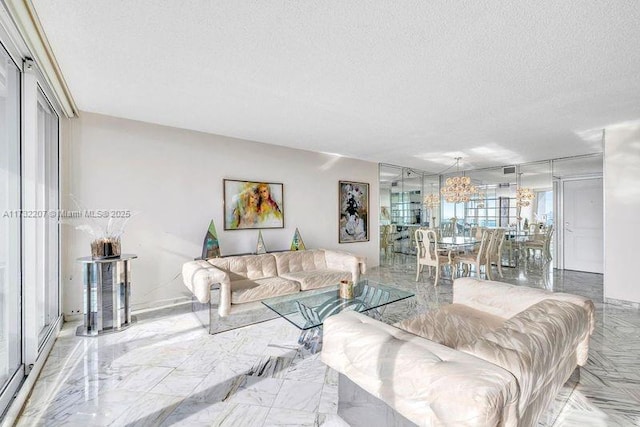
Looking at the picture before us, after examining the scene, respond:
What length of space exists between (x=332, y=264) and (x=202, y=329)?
202cm

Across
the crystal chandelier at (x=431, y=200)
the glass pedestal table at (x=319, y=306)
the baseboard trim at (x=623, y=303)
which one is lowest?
the baseboard trim at (x=623, y=303)

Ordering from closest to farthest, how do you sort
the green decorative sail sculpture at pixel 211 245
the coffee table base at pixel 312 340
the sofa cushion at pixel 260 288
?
the coffee table base at pixel 312 340
the sofa cushion at pixel 260 288
the green decorative sail sculpture at pixel 211 245

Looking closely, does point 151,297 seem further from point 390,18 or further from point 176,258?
point 390,18

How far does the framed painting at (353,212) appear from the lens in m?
5.69

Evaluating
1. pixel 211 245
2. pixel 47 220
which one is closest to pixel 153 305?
pixel 211 245

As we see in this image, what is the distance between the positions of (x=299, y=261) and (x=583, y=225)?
6118mm

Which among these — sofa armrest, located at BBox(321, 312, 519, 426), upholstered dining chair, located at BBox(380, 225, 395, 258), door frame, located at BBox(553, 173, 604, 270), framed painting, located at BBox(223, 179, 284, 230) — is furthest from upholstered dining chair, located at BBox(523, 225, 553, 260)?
sofa armrest, located at BBox(321, 312, 519, 426)

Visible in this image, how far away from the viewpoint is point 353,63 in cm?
227

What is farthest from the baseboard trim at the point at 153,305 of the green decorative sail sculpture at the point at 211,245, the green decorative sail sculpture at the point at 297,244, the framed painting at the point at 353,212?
the framed painting at the point at 353,212

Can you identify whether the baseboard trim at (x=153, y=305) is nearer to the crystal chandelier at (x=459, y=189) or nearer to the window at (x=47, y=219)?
the window at (x=47, y=219)

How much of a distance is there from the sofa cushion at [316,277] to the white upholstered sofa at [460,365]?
75.3 inches

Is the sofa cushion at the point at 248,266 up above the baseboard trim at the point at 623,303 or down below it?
above

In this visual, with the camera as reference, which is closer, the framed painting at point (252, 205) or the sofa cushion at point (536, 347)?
the sofa cushion at point (536, 347)

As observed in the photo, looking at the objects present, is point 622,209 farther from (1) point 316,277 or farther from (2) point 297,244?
(2) point 297,244
